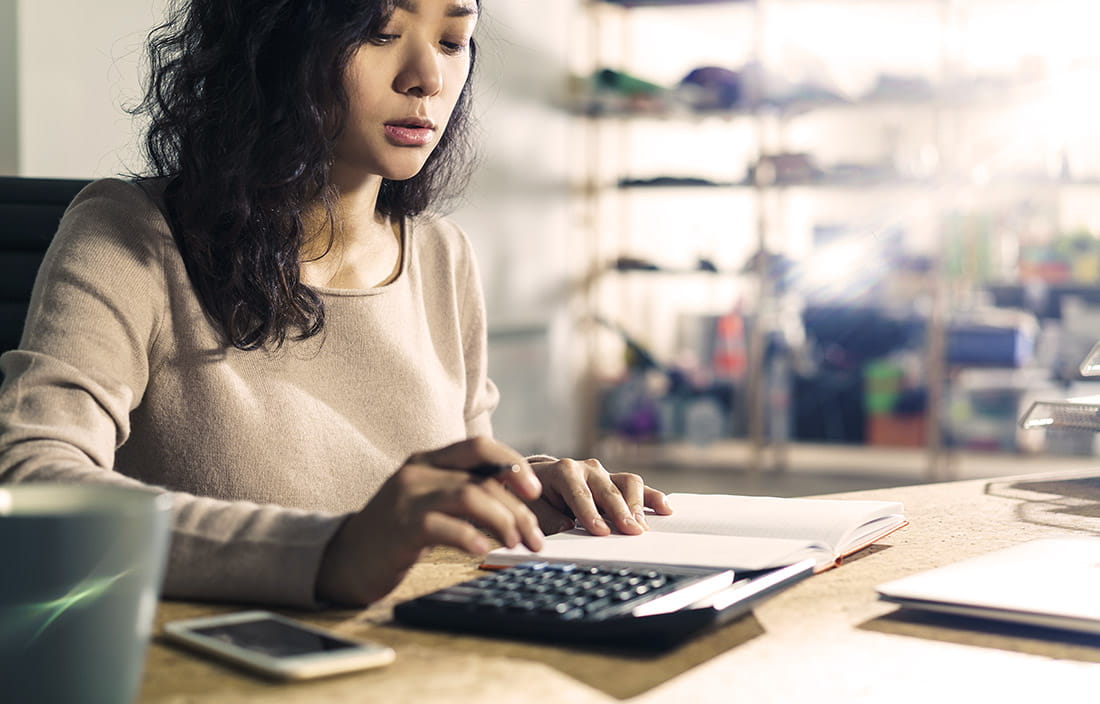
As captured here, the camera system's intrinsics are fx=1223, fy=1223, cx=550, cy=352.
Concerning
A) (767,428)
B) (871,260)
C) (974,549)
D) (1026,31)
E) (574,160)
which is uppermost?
(1026,31)

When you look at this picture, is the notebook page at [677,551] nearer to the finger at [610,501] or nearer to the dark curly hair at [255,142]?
the finger at [610,501]

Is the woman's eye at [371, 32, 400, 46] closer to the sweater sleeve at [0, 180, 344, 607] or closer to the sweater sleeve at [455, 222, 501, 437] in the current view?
the sweater sleeve at [0, 180, 344, 607]

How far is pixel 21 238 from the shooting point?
1.24 meters

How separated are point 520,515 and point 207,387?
0.50 meters

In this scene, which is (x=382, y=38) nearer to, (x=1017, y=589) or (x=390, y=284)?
(x=390, y=284)

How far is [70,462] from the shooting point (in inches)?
32.8

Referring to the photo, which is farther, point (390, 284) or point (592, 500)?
point (390, 284)

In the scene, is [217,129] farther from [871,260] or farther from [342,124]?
[871,260]

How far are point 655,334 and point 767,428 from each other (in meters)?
0.66

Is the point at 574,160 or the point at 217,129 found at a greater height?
the point at 574,160

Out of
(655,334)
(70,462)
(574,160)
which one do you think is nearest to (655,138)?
(574,160)

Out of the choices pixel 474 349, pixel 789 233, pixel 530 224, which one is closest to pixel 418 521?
pixel 474 349

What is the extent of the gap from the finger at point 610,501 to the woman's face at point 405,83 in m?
0.36

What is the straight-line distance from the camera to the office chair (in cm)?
123
